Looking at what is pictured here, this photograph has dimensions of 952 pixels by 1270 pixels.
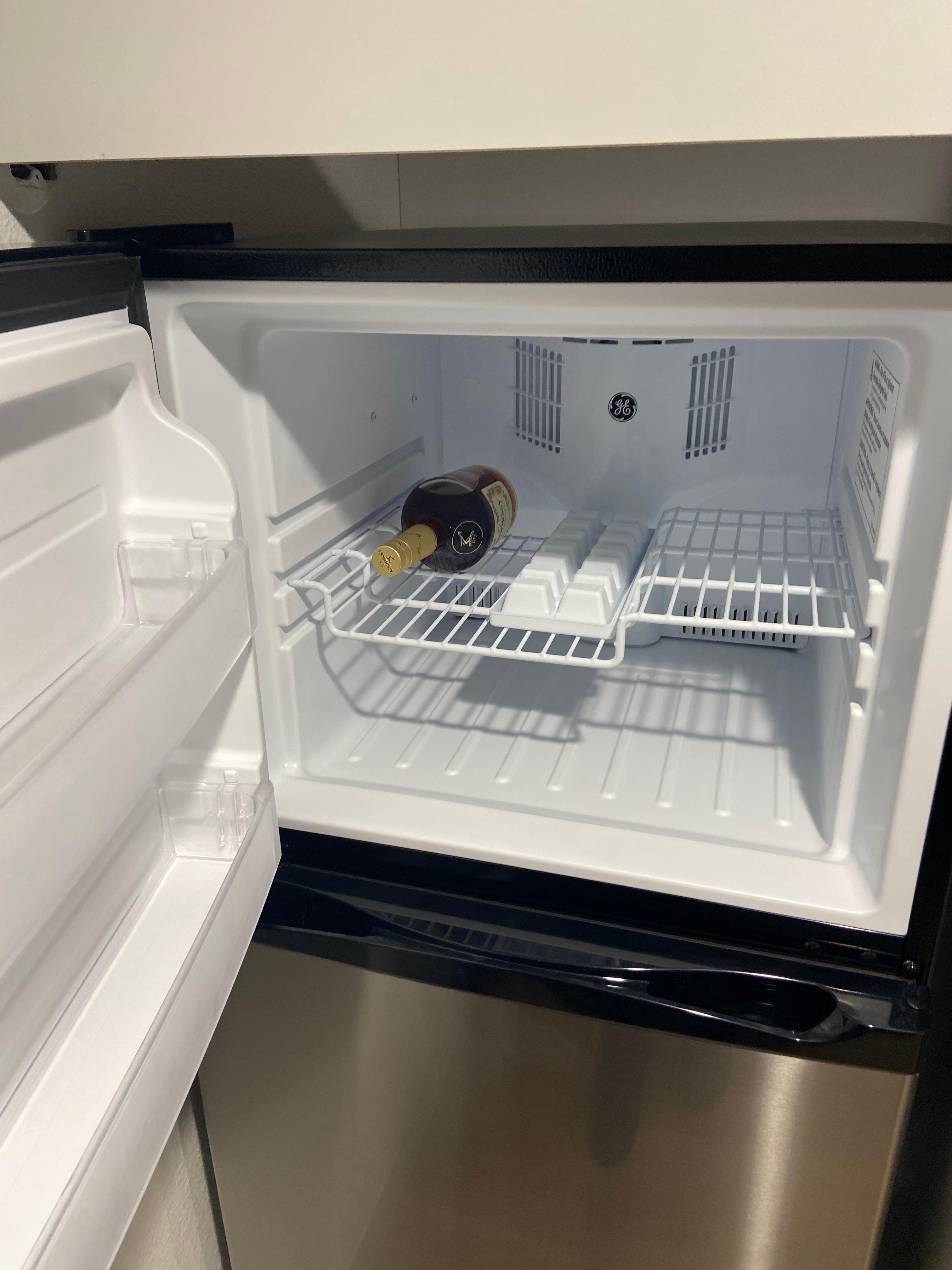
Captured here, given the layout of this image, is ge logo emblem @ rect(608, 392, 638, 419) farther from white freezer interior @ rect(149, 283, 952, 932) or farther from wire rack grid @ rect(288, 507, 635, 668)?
wire rack grid @ rect(288, 507, 635, 668)

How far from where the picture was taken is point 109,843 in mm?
710

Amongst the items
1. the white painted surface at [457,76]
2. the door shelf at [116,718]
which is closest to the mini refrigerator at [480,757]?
the door shelf at [116,718]

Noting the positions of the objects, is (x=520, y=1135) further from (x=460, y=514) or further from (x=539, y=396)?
(x=539, y=396)

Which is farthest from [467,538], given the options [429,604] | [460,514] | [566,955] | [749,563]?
[566,955]

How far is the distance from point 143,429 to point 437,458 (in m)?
0.68

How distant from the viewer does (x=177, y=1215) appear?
1168 mm

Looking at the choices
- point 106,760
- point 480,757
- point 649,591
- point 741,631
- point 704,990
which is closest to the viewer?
point 106,760

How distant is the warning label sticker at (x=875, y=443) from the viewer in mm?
816

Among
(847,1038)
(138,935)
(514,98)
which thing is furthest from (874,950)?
(514,98)

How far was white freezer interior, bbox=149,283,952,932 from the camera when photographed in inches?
28.7

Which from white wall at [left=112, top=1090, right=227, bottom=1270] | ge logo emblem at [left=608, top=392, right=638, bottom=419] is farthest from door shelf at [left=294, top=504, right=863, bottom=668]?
white wall at [left=112, top=1090, right=227, bottom=1270]

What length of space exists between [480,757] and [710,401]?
58 cm

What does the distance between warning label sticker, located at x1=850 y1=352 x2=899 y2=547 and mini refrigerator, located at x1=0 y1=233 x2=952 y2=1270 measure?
0.01 metres

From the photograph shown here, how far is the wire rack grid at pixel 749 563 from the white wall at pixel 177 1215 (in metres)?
0.91
